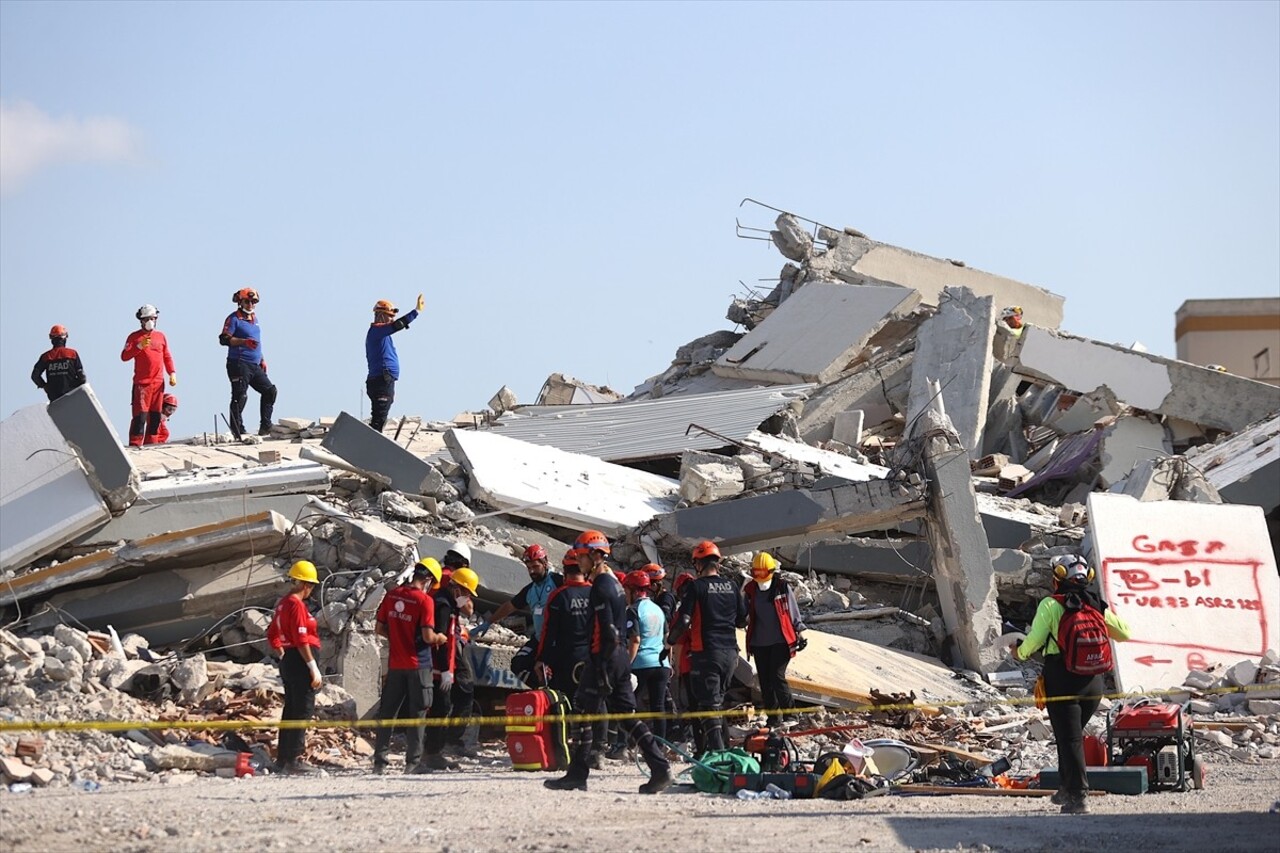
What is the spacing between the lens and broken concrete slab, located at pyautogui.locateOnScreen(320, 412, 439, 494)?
46.9 feet

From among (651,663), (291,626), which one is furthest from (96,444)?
(651,663)

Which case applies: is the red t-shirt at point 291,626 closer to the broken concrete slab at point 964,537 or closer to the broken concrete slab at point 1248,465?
the broken concrete slab at point 964,537

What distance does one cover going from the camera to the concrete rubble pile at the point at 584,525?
12.0m

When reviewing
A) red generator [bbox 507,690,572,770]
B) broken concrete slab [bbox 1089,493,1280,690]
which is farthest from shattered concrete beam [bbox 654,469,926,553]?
red generator [bbox 507,690,572,770]

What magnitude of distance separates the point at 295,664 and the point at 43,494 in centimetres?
370

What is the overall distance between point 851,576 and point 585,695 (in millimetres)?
6524

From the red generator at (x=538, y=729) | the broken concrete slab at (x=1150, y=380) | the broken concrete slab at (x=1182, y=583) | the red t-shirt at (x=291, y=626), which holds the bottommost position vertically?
the red generator at (x=538, y=729)

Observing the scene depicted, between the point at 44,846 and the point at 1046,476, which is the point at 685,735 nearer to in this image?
the point at 44,846

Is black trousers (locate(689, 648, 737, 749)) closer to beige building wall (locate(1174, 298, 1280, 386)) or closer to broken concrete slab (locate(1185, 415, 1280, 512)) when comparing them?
broken concrete slab (locate(1185, 415, 1280, 512))

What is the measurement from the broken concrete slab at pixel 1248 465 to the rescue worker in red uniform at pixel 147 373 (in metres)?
10.5

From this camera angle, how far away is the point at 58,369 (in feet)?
53.1

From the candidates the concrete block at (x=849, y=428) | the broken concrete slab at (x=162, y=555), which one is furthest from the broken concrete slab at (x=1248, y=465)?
the broken concrete slab at (x=162, y=555)

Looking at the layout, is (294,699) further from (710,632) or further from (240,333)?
(240,333)

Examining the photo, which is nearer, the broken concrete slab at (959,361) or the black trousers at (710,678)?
the black trousers at (710,678)
